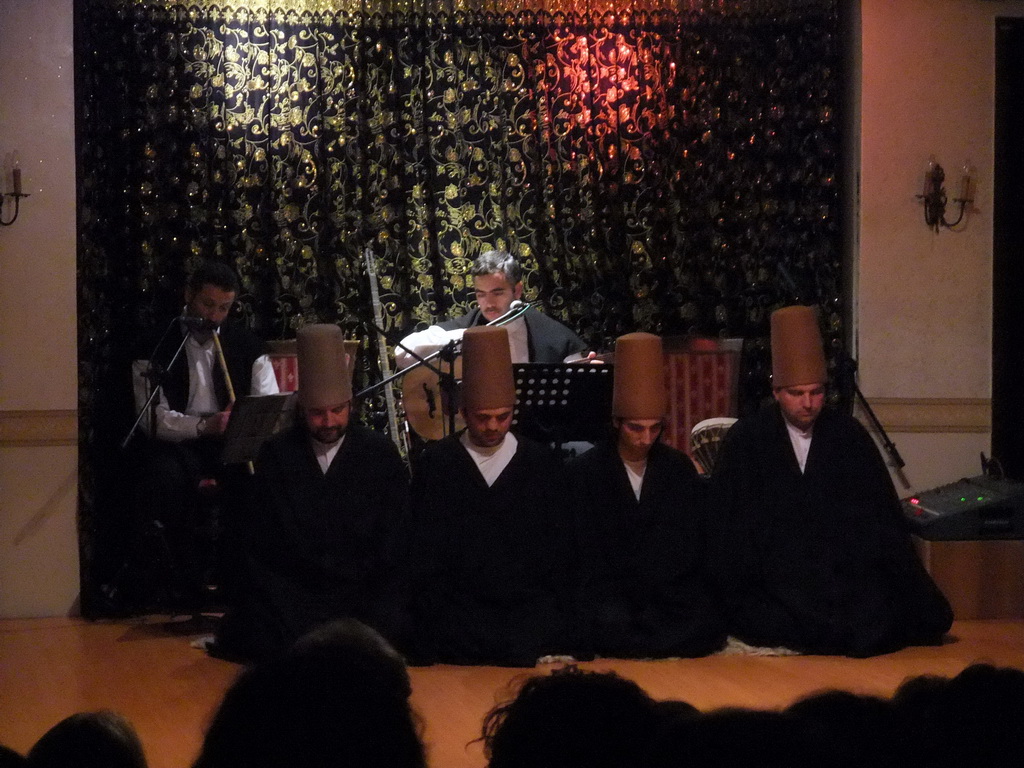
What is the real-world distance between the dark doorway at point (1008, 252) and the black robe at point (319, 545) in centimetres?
374

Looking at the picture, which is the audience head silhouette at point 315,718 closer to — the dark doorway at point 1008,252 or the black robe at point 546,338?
the black robe at point 546,338

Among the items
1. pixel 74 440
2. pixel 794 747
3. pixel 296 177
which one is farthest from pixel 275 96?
pixel 794 747

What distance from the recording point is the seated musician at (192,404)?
19.8 feet

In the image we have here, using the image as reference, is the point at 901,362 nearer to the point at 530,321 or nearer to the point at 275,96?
the point at 530,321

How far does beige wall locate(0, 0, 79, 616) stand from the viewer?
20.4 ft

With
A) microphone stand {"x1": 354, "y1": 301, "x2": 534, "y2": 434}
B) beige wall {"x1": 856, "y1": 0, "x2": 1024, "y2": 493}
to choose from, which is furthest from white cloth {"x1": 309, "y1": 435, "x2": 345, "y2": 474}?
beige wall {"x1": 856, "y1": 0, "x2": 1024, "y2": 493}

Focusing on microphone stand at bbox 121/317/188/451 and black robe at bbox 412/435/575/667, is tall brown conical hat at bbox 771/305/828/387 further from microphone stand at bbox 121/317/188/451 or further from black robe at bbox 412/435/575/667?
microphone stand at bbox 121/317/188/451

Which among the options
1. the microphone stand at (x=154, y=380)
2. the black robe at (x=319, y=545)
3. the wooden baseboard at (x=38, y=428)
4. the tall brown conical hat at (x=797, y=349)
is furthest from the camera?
the wooden baseboard at (x=38, y=428)

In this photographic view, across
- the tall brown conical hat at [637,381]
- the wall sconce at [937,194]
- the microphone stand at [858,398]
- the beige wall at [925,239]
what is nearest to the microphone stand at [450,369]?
the tall brown conical hat at [637,381]

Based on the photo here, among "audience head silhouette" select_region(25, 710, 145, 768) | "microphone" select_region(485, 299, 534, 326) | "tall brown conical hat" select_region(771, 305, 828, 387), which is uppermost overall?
"microphone" select_region(485, 299, 534, 326)

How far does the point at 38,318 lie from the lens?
629 centimetres

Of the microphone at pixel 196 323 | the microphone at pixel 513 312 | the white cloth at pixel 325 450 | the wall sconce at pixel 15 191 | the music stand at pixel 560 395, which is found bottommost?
the white cloth at pixel 325 450

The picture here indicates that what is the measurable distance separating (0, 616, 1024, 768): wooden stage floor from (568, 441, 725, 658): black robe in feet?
0.45

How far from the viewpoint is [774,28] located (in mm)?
6977
